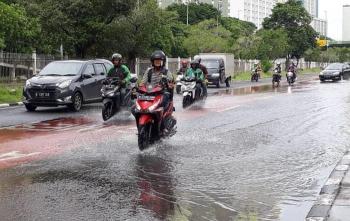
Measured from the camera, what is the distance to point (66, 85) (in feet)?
55.9

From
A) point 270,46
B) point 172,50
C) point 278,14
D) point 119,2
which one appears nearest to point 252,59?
point 270,46

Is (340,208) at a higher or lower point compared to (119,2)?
lower

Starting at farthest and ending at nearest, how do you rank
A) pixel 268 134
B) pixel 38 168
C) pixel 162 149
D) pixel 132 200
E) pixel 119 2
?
pixel 119 2, pixel 268 134, pixel 162 149, pixel 38 168, pixel 132 200

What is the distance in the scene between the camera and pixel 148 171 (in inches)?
320

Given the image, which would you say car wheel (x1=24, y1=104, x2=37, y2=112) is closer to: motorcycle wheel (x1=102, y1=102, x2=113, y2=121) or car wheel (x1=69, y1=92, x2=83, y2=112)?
car wheel (x1=69, y1=92, x2=83, y2=112)

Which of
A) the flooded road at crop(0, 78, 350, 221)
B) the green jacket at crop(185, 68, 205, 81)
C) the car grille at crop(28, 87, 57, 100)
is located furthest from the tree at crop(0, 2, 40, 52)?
the flooded road at crop(0, 78, 350, 221)

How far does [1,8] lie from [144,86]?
17.5 metres

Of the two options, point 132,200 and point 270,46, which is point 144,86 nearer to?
point 132,200

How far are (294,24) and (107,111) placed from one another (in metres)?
72.9

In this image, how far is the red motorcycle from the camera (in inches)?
388

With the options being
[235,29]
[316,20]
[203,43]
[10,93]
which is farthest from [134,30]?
[316,20]

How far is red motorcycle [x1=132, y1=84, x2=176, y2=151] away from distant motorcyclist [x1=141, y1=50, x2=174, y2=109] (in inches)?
7.1

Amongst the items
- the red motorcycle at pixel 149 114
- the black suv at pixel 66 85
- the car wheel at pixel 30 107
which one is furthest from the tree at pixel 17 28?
the red motorcycle at pixel 149 114

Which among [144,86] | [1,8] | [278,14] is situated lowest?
[144,86]
